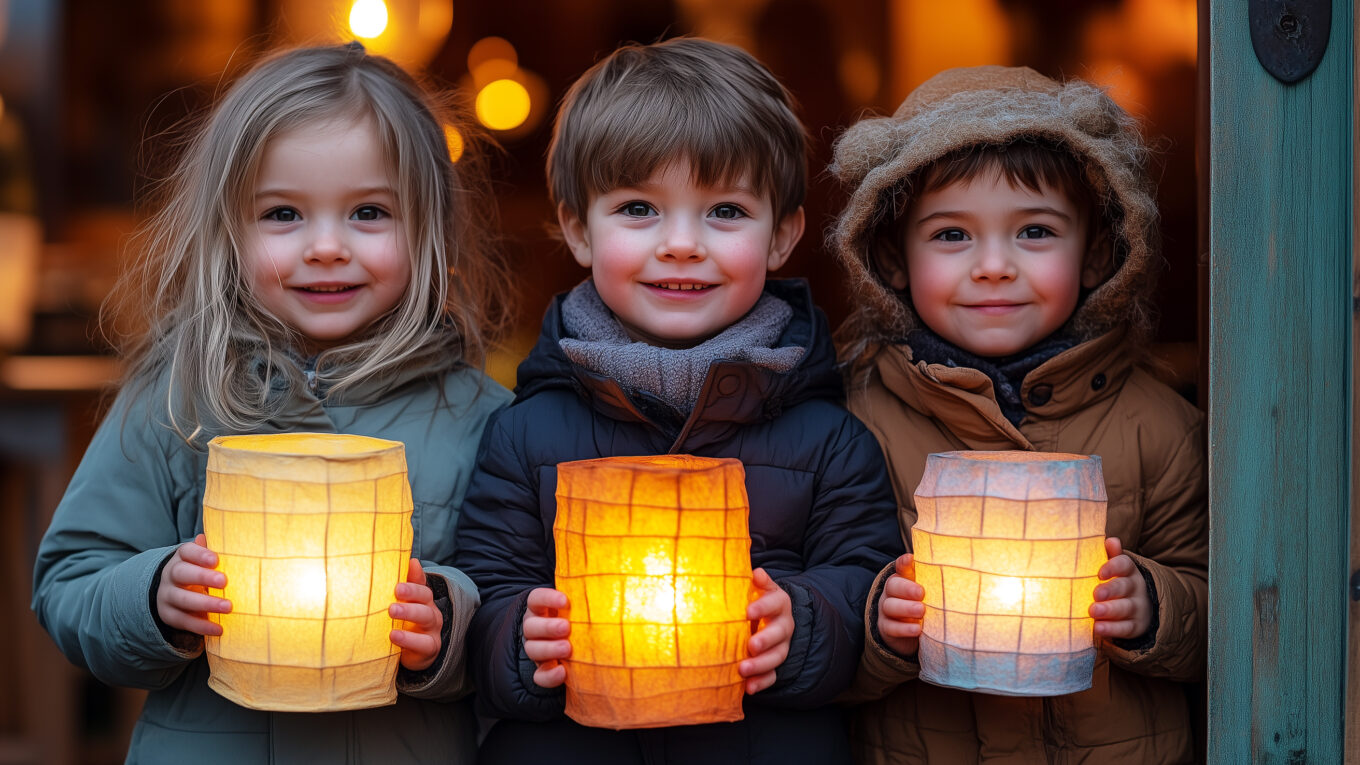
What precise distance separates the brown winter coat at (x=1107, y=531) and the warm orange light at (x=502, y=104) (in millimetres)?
2908

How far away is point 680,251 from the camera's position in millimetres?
1983

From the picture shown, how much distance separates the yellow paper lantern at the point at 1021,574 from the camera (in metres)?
1.65

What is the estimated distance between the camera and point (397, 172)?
211 cm

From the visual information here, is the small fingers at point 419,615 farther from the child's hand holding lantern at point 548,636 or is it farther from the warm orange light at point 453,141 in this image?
the warm orange light at point 453,141

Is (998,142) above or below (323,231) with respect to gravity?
above

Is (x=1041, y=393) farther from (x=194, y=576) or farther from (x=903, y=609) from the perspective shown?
(x=194, y=576)

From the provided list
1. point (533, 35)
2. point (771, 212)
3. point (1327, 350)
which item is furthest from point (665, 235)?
point (533, 35)

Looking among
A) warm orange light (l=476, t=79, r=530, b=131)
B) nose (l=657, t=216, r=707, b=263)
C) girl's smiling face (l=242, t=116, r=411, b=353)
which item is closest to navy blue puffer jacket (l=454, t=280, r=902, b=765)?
nose (l=657, t=216, r=707, b=263)

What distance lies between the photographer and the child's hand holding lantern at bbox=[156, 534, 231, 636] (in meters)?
1.62

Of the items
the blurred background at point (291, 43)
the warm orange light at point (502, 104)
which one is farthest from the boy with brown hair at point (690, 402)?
the warm orange light at point (502, 104)

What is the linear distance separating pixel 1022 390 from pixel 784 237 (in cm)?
49

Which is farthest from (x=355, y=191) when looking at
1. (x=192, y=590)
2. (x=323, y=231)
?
(x=192, y=590)

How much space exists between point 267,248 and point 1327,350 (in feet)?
5.36

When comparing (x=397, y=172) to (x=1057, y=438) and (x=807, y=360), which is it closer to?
(x=807, y=360)
